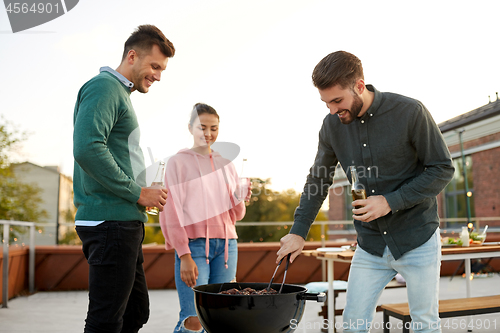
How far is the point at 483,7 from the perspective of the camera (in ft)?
25.4

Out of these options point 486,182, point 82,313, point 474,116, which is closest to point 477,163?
point 486,182

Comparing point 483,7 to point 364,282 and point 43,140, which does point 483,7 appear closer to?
point 364,282

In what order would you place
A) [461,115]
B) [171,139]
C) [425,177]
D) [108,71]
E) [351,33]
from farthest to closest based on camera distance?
[461,115]
[351,33]
[171,139]
[108,71]
[425,177]

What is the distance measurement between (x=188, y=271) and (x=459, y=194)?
12.9 m

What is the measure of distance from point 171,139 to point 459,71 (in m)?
9.18

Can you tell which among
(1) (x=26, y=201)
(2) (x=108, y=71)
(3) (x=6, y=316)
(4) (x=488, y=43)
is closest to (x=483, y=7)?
(4) (x=488, y=43)

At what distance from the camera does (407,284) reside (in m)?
1.48

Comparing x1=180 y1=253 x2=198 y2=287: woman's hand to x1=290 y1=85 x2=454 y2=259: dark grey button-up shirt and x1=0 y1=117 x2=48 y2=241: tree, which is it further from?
x1=0 y1=117 x2=48 y2=241: tree

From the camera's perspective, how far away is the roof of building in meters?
10.3

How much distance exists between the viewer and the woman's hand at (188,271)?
1808 millimetres

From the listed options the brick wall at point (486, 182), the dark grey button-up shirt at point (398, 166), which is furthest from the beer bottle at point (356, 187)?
the brick wall at point (486, 182)

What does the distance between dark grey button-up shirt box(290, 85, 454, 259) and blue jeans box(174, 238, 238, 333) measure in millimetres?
541

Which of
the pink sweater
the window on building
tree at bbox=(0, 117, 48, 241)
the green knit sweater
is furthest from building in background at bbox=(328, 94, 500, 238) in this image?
tree at bbox=(0, 117, 48, 241)

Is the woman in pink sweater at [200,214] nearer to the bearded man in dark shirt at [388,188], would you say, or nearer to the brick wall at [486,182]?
the bearded man in dark shirt at [388,188]
